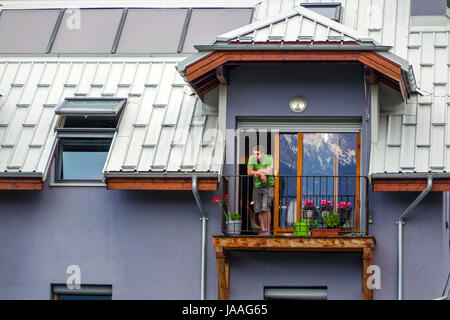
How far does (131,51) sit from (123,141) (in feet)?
9.16

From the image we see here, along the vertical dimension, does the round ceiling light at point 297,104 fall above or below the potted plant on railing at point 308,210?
above

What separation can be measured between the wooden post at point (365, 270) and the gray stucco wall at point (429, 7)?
210 inches

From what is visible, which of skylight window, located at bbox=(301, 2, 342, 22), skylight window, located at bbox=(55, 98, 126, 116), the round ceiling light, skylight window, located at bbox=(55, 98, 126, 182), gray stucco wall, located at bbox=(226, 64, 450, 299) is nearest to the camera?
gray stucco wall, located at bbox=(226, 64, 450, 299)

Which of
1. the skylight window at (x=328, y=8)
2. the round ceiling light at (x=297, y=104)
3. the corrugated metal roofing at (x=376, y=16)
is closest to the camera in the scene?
the round ceiling light at (x=297, y=104)

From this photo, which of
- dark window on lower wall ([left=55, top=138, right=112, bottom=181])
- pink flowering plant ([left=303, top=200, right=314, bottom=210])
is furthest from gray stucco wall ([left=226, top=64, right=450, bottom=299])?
dark window on lower wall ([left=55, top=138, right=112, bottom=181])

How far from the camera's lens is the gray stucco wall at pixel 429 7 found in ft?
79.0

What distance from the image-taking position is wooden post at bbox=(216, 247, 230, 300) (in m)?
21.4

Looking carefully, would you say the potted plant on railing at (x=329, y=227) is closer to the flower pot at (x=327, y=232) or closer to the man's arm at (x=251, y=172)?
the flower pot at (x=327, y=232)

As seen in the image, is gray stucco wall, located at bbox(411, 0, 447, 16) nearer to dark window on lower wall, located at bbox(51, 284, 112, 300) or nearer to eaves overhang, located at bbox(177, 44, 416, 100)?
eaves overhang, located at bbox(177, 44, 416, 100)

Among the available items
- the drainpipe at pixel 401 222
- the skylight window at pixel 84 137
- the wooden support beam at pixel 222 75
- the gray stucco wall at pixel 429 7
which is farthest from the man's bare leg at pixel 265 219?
the gray stucco wall at pixel 429 7

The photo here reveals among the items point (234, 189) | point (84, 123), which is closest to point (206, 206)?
point (234, 189)

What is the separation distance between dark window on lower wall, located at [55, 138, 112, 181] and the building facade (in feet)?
0.08

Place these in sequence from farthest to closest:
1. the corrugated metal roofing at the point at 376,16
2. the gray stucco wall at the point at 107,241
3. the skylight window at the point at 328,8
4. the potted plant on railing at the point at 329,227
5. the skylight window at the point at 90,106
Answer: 1. the skylight window at the point at 328,8
2. the corrugated metal roofing at the point at 376,16
3. the skylight window at the point at 90,106
4. the gray stucco wall at the point at 107,241
5. the potted plant on railing at the point at 329,227
